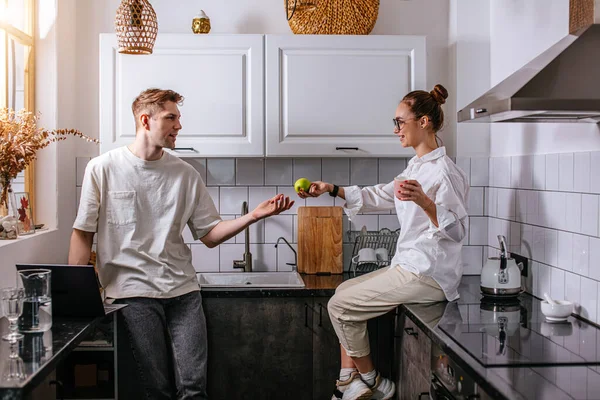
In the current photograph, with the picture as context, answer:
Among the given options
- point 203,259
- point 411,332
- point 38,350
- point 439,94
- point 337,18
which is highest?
point 337,18

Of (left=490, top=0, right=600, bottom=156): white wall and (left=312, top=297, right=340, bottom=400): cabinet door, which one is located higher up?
(left=490, top=0, right=600, bottom=156): white wall

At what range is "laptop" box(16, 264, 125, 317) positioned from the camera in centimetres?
245

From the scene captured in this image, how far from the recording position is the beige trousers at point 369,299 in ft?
9.88

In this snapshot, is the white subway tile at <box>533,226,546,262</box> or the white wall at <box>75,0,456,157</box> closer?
the white subway tile at <box>533,226,546,262</box>

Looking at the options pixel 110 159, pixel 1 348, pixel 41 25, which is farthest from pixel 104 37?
pixel 1 348

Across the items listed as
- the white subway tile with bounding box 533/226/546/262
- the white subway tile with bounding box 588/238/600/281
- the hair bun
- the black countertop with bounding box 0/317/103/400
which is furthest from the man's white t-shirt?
the white subway tile with bounding box 588/238/600/281

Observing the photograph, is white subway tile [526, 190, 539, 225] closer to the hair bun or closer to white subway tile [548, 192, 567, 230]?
white subway tile [548, 192, 567, 230]

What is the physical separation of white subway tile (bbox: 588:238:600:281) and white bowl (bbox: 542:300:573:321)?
14 cm

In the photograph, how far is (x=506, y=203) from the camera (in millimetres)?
3494

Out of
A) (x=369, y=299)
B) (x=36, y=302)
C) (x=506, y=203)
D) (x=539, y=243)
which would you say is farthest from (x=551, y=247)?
(x=36, y=302)

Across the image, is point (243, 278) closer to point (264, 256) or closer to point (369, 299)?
point (264, 256)

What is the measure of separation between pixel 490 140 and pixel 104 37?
2005 mm

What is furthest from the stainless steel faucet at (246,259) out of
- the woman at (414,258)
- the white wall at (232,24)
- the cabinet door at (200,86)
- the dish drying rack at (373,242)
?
the white wall at (232,24)

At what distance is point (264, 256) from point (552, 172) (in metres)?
1.57
